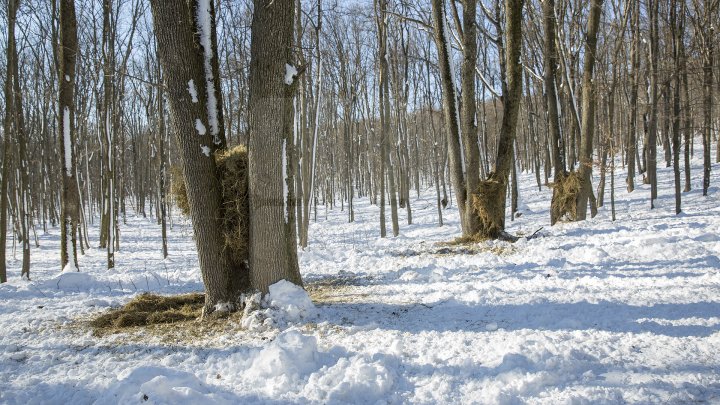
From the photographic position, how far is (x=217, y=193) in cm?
508

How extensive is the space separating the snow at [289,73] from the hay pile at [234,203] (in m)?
1.01

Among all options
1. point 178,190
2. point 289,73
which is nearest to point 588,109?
point 289,73

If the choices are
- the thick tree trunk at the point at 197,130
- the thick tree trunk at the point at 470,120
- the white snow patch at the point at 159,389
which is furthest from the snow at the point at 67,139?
the thick tree trunk at the point at 470,120

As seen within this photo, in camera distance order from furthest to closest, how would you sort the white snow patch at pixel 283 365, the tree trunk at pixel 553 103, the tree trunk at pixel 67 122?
the tree trunk at pixel 553 103, the tree trunk at pixel 67 122, the white snow patch at pixel 283 365

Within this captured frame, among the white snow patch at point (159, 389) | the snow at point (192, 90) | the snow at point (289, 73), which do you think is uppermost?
the snow at point (289, 73)

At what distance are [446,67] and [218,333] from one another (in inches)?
Answer: 272

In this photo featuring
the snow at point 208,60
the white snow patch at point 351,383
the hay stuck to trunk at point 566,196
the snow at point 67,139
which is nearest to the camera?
the white snow patch at point 351,383

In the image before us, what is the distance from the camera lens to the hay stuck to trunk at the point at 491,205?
875 centimetres

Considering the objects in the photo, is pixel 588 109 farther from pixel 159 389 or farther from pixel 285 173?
pixel 159 389

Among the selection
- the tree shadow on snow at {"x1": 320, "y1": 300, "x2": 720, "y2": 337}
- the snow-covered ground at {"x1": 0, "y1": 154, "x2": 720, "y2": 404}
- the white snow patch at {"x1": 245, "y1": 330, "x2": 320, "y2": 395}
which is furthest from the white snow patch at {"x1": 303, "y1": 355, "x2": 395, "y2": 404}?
the tree shadow on snow at {"x1": 320, "y1": 300, "x2": 720, "y2": 337}

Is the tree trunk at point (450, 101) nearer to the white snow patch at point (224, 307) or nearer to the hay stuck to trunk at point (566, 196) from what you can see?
the hay stuck to trunk at point (566, 196)

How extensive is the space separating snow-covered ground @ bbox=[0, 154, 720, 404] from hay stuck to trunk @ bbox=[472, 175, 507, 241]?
134 centimetres

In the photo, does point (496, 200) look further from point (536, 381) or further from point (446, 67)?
point (536, 381)

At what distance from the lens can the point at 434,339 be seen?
380 cm
